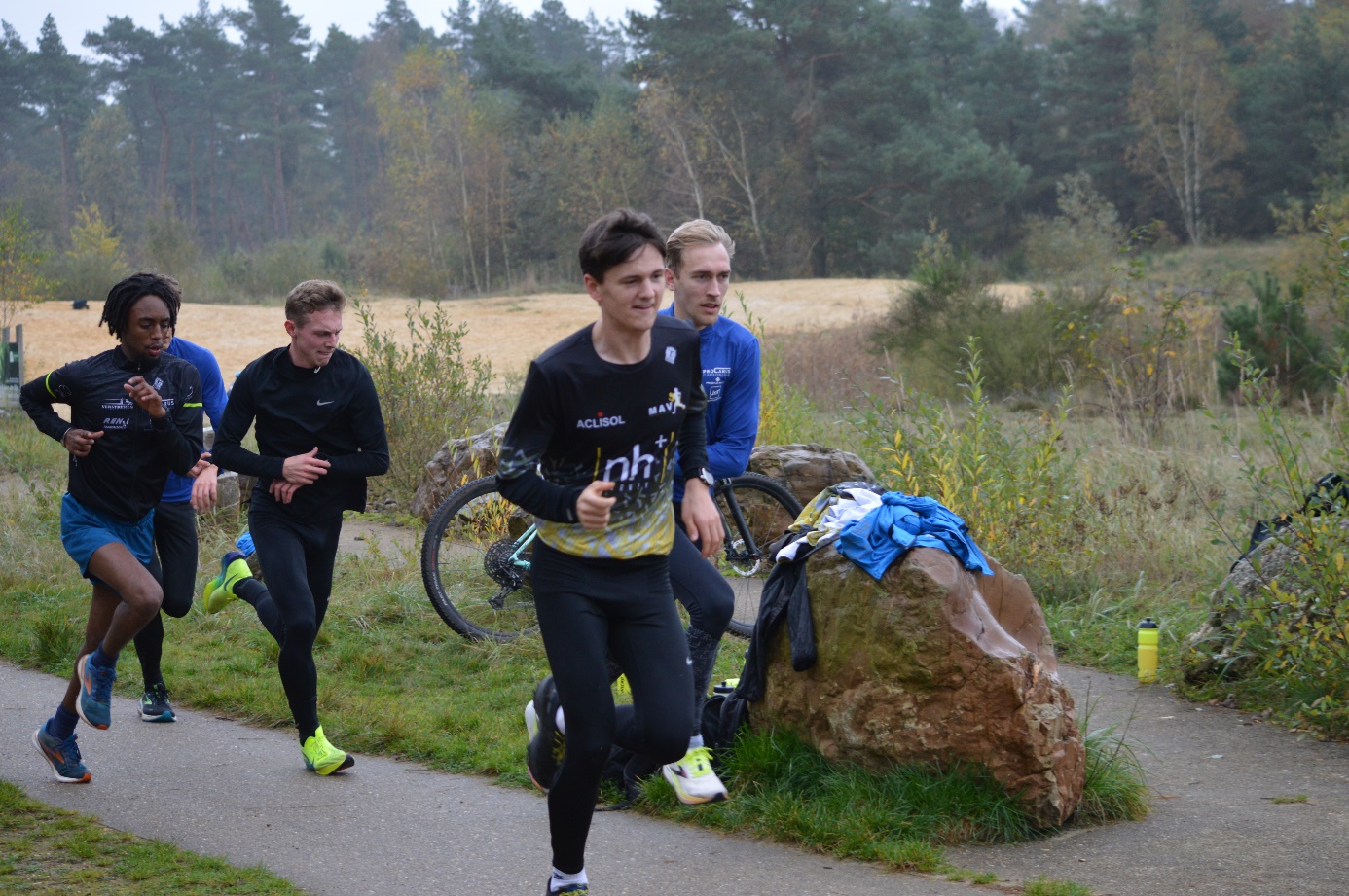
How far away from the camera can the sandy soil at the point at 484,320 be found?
3269cm

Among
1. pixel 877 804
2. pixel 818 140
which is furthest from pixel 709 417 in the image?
pixel 818 140

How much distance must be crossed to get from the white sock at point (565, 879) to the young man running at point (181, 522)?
2.71 metres

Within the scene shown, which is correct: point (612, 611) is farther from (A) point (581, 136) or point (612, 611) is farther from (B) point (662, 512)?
(A) point (581, 136)

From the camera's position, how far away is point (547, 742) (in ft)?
13.4

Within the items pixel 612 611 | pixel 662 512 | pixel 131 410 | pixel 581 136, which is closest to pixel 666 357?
pixel 662 512

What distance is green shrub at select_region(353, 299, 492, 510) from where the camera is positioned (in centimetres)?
1220

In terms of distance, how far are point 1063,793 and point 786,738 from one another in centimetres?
100

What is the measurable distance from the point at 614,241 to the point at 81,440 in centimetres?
276

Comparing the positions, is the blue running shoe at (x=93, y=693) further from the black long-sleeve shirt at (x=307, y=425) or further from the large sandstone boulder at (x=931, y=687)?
the large sandstone boulder at (x=931, y=687)

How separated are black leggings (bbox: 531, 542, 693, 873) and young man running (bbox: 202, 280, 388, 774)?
1749 millimetres

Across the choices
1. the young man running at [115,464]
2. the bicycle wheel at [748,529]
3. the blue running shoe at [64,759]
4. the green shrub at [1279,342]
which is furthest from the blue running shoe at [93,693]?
the green shrub at [1279,342]

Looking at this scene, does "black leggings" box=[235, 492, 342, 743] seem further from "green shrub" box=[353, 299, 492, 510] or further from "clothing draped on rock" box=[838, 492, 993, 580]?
"green shrub" box=[353, 299, 492, 510]

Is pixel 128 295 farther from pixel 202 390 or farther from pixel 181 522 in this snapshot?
pixel 181 522

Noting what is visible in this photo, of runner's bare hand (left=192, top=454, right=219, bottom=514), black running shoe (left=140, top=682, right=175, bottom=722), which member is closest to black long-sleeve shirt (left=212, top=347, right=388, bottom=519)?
runner's bare hand (left=192, top=454, right=219, bottom=514)
